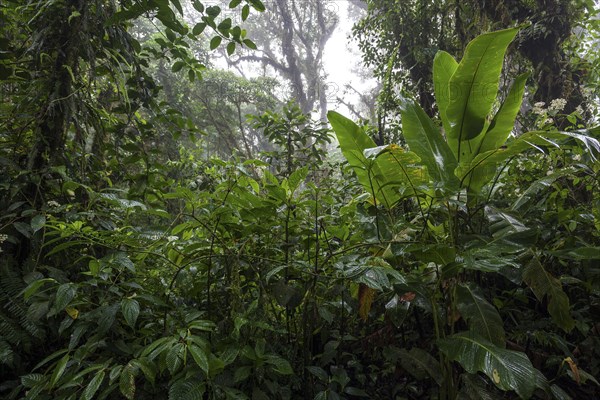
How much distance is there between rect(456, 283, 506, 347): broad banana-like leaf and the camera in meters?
1.11

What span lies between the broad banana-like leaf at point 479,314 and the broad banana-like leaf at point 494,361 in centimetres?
5

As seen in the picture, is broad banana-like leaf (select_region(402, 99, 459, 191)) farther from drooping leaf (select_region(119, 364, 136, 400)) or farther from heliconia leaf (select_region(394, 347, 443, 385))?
drooping leaf (select_region(119, 364, 136, 400))

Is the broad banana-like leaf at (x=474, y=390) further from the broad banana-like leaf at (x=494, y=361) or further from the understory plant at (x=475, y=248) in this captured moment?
the broad banana-like leaf at (x=494, y=361)

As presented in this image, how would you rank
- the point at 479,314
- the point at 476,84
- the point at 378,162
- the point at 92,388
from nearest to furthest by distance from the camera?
the point at 92,388, the point at 479,314, the point at 476,84, the point at 378,162

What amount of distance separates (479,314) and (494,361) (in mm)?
186

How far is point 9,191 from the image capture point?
149 centimetres

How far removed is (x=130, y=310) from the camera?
1.02 m

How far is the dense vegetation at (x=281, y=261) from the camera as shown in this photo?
109cm

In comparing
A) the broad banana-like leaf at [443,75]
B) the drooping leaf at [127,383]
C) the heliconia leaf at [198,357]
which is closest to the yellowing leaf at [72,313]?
the drooping leaf at [127,383]

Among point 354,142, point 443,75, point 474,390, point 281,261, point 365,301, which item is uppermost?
point 443,75

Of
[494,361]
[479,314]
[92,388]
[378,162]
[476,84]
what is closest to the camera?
[92,388]

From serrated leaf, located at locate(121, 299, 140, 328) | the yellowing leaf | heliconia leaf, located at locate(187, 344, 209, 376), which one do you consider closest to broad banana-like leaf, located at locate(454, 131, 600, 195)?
heliconia leaf, located at locate(187, 344, 209, 376)

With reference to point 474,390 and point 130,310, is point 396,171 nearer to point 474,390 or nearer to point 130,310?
point 474,390

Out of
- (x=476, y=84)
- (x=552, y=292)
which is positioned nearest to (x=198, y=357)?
(x=552, y=292)
